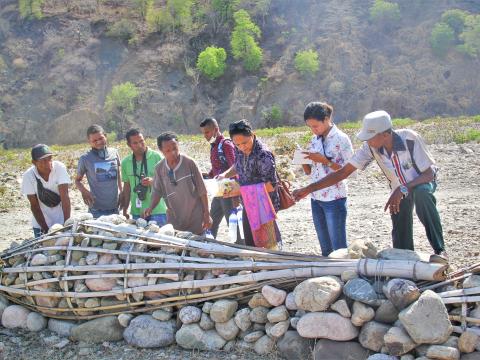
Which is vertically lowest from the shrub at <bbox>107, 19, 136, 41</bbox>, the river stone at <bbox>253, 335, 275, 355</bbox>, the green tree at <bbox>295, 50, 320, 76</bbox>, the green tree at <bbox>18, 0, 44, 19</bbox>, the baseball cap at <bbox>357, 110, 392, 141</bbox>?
the river stone at <bbox>253, 335, 275, 355</bbox>

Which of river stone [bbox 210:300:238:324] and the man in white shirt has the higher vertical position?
the man in white shirt

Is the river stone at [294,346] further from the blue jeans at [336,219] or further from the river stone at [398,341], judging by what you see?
the blue jeans at [336,219]

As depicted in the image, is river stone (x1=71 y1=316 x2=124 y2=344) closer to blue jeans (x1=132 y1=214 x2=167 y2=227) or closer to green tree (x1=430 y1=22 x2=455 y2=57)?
blue jeans (x1=132 y1=214 x2=167 y2=227)

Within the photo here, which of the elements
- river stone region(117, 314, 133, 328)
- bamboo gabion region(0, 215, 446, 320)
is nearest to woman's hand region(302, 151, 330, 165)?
bamboo gabion region(0, 215, 446, 320)

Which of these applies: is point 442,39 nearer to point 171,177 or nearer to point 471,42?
point 471,42

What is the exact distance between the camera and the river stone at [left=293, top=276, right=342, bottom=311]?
3.44 metres

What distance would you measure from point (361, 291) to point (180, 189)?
1812 millimetres

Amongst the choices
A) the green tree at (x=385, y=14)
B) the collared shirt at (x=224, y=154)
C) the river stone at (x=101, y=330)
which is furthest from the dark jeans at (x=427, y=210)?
the green tree at (x=385, y=14)

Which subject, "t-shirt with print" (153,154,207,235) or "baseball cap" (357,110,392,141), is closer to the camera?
"baseball cap" (357,110,392,141)

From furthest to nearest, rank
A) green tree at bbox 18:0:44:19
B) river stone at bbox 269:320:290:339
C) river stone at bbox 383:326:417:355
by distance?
green tree at bbox 18:0:44:19 < river stone at bbox 269:320:290:339 < river stone at bbox 383:326:417:355

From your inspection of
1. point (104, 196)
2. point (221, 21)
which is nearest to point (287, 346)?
point (104, 196)

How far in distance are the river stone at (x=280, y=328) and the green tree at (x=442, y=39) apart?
34503mm

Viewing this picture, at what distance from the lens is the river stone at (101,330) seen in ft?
13.6

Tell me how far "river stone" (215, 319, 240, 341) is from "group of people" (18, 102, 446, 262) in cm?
67
